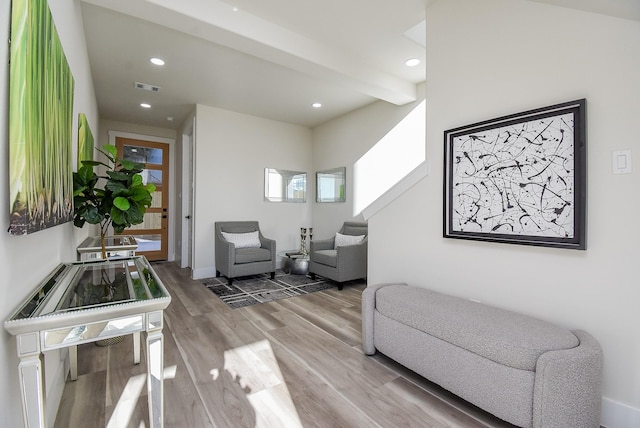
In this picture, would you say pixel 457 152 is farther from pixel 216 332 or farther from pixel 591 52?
pixel 216 332

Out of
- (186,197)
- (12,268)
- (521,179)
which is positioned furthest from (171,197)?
(521,179)

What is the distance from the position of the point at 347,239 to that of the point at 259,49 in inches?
110

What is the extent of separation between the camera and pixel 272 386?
1869 millimetres

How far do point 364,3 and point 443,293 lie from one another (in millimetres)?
2379

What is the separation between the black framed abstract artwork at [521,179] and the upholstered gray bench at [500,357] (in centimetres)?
51

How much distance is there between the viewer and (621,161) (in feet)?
4.86

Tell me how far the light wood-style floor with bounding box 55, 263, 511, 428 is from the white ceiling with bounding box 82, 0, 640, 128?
231 centimetres

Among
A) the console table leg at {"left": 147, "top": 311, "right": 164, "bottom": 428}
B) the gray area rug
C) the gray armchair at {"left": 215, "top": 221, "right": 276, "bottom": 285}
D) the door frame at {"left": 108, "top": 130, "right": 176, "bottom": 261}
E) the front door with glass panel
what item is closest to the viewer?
the console table leg at {"left": 147, "top": 311, "right": 164, "bottom": 428}


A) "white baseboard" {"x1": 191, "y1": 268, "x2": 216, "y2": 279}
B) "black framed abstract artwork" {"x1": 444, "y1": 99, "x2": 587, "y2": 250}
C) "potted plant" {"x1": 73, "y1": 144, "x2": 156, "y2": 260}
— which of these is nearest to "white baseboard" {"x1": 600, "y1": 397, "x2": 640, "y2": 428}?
"black framed abstract artwork" {"x1": 444, "y1": 99, "x2": 587, "y2": 250}

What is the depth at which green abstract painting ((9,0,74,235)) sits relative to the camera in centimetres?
89

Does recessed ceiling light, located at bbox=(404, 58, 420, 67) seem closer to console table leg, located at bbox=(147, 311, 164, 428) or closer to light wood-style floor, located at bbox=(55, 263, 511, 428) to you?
light wood-style floor, located at bbox=(55, 263, 511, 428)

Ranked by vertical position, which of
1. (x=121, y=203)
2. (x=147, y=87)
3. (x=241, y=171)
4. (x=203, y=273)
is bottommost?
(x=203, y=273)

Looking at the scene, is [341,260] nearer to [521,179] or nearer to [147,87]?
[521,179]

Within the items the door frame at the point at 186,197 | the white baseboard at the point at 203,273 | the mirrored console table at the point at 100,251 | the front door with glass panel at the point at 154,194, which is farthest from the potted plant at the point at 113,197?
the front door with glass panel at the point at 154,194
